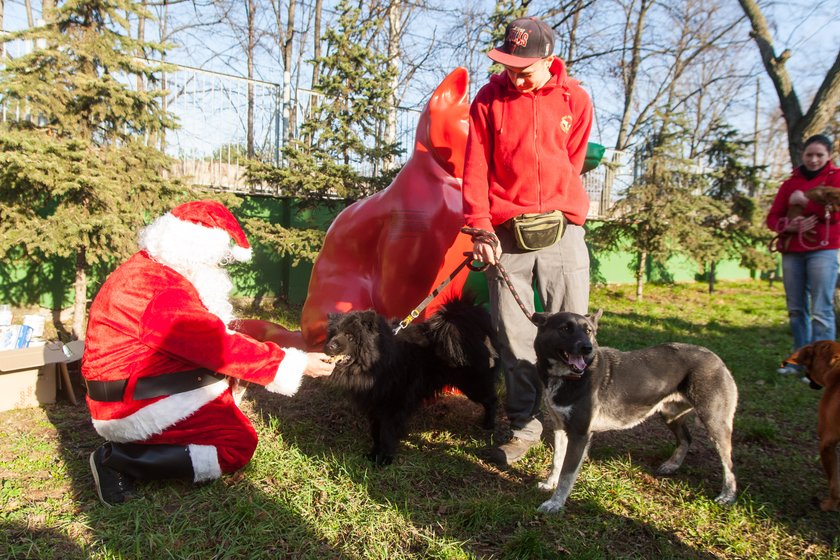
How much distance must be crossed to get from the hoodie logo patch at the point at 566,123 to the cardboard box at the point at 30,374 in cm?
394

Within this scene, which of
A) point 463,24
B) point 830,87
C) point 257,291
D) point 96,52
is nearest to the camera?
point 96,52

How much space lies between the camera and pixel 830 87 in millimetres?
6680

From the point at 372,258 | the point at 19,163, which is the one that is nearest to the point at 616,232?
the point at 372,258

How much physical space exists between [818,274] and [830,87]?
3215 millimetres

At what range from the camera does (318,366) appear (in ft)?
10.5

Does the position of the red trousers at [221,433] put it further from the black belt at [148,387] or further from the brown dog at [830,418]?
the brown dog at [830,418]

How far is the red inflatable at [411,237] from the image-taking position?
13.6ft

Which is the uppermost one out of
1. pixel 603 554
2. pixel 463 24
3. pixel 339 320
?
pixel 463 24

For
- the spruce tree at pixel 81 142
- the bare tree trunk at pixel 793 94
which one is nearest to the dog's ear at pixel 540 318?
the spruce tree at pixel 81 142

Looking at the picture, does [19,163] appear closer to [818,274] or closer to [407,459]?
[407,459]

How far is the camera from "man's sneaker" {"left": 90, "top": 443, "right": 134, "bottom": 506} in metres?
2.76

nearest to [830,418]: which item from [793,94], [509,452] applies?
[509,452]

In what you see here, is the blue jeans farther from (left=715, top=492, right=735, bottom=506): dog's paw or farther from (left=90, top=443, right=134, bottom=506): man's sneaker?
(left=90, top=443, right=134, bottom=506): man's sneaker

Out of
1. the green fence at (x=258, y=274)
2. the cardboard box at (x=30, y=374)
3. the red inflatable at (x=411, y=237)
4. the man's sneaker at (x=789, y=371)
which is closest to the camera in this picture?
the cardboard box at (x=30, y=374)
